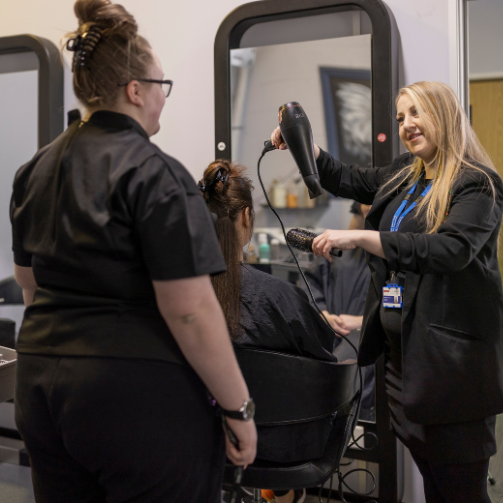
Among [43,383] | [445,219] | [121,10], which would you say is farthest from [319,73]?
[43,383]

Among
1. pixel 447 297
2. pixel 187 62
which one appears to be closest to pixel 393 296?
pixel 447 297

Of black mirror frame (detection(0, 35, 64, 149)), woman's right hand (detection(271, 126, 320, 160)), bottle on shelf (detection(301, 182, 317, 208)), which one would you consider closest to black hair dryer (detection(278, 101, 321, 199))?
woman's right hand (detection(271, 126, 320, 160))

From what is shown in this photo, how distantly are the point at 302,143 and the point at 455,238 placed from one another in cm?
55

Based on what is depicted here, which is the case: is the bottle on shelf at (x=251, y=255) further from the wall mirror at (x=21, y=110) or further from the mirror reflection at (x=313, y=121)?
the wall mirror at (x=21, y=110)

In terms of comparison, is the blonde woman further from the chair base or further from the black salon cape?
the chair base

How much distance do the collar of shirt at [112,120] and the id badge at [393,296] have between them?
901 millimetres

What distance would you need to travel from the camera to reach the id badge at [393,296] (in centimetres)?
154

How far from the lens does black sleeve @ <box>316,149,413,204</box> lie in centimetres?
182

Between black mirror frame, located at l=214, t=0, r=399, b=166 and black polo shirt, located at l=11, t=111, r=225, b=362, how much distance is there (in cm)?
128

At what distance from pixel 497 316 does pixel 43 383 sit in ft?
3.65

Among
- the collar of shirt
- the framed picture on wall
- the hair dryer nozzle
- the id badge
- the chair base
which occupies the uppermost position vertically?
the framed picture on wall

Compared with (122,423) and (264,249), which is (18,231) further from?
(264,249)

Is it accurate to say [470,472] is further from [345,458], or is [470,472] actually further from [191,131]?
[191,131]

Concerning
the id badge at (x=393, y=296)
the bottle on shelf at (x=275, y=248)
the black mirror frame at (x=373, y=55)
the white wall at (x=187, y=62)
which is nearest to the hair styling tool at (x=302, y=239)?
the id badge at (x=393, y=296)
